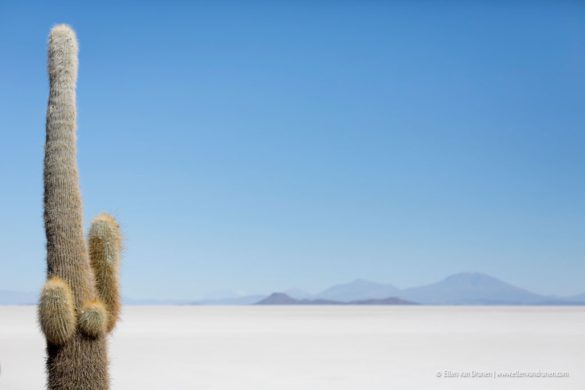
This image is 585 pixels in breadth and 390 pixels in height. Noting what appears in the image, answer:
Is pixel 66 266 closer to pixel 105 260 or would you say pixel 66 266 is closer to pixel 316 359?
pixel 105 260

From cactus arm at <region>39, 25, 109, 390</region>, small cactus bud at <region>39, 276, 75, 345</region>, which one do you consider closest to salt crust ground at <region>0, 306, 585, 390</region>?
cactus arm at <region>39, 25, 109, 390</region>

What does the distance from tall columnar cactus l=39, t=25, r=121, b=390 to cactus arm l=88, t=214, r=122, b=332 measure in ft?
0.59

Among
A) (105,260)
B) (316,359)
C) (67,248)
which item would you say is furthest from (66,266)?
(316,359)

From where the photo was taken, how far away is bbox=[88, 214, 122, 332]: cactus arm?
10.0 meters

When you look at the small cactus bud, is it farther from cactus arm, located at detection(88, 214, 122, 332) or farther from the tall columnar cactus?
cactus arm, located at detection(88, 214, 122, 332)

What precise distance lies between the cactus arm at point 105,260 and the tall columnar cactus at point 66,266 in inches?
7.1

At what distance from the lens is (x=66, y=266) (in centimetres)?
923

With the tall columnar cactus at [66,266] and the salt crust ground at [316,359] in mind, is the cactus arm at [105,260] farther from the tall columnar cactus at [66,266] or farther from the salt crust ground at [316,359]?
the salt crust ground at [316,359]

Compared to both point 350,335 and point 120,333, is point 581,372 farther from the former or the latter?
point 120,333

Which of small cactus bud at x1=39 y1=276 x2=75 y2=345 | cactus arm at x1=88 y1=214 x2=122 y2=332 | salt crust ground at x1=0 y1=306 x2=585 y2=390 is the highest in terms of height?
cactus arm at x1=88 y1=214 x2=122 y2=332

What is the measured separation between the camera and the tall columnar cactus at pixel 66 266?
9023 mm

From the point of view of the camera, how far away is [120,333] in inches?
1146

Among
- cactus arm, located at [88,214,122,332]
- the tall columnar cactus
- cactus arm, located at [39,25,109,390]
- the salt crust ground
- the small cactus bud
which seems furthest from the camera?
the salt crust ground

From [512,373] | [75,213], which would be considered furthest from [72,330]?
[512,373]
